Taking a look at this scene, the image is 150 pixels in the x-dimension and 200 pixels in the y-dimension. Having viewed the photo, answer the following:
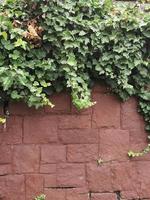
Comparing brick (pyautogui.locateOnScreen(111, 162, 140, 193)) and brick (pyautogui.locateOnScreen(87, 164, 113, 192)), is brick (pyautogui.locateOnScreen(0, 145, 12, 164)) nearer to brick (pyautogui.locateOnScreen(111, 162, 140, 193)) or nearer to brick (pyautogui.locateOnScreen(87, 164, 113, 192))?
brick (pyautogui.locateOnScreen(87, 164, 113, 192))

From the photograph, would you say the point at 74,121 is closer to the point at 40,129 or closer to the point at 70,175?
the point at 40,129

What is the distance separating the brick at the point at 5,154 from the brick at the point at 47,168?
288 millimetres

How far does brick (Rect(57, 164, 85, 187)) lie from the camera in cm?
368

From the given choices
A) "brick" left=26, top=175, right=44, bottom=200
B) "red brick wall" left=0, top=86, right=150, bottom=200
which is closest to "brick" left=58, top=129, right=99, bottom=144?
"red brick wall" left=0, top=86, right=150, bottom=200

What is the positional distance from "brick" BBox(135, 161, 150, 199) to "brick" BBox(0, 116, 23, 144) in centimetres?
107

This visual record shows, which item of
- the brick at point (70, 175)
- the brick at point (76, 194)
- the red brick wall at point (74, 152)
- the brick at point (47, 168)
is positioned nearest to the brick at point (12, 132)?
the red brick wall at point (74, 152)

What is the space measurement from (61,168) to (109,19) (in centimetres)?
133

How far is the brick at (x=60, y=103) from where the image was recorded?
3.67 meters

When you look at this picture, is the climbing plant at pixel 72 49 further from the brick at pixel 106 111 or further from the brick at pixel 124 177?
the brick at pixel 124 177

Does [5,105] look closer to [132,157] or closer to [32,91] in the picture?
[32,91]

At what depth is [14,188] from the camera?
11.9 ft

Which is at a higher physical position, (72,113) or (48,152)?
(72,113)

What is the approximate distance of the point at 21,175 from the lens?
3.63 m

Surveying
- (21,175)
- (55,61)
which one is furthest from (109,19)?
(21,175)
